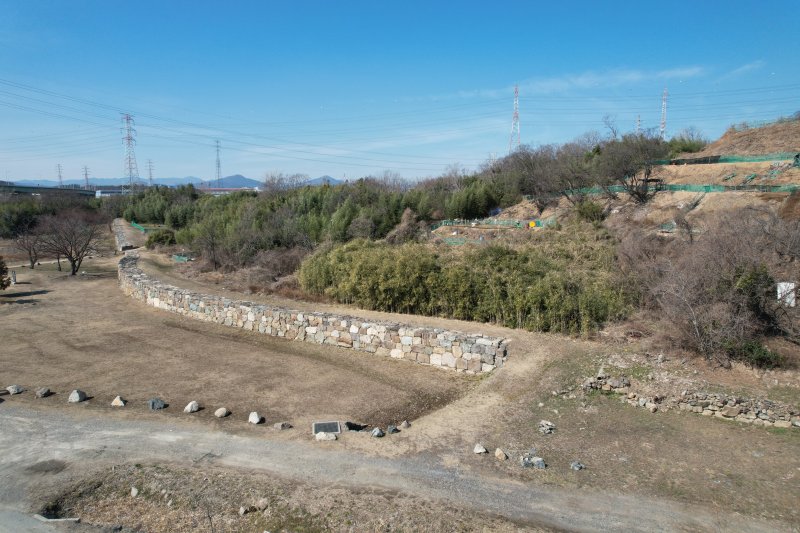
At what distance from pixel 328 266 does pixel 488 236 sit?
8973 mm

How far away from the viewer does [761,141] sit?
29062mm

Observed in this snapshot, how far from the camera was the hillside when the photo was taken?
2709cm

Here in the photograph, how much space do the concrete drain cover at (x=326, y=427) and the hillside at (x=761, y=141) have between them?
93.0 ft

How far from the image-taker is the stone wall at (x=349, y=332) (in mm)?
11375

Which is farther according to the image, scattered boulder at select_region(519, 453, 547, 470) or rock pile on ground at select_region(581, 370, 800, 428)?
rock pile on ground at select_region(581, 370, 800, 428)

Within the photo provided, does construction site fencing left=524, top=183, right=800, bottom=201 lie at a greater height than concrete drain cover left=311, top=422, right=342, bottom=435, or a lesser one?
greater

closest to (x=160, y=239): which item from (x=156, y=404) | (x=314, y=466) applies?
(x=156, y=404)

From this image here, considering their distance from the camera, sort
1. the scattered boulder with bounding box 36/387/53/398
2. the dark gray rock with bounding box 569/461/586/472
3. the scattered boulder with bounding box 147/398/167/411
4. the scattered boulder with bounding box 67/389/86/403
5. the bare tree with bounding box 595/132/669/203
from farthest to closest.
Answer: the bare tree with bounding box 595/132/669/203 → the scattered boulder with bounding box 36/387/53/398 → the scattered boulder with bounding box 67/389/86/403 → the scattered boulder with bounding box 147/398/167/411 → the dark gray rock with bounding box 569/461/586/472

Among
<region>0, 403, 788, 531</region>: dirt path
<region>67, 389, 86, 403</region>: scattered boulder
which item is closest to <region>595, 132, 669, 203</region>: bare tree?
<region>0, 403, 788, 531</region>: dirt path

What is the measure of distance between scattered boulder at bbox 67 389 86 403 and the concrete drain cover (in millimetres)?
4919

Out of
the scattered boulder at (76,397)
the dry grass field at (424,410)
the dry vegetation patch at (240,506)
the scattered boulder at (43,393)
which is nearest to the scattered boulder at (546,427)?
the dry grass field at (424,410)

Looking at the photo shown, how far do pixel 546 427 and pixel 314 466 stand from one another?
3.85 metres

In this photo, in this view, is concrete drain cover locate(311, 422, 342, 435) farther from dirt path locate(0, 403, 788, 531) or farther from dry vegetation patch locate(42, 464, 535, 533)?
dry vegetation patch locate(42, 464, 535, 533)

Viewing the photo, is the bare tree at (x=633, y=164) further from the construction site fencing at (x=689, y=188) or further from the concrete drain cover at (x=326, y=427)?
the concrete drain cover at (x=326, y=427)
